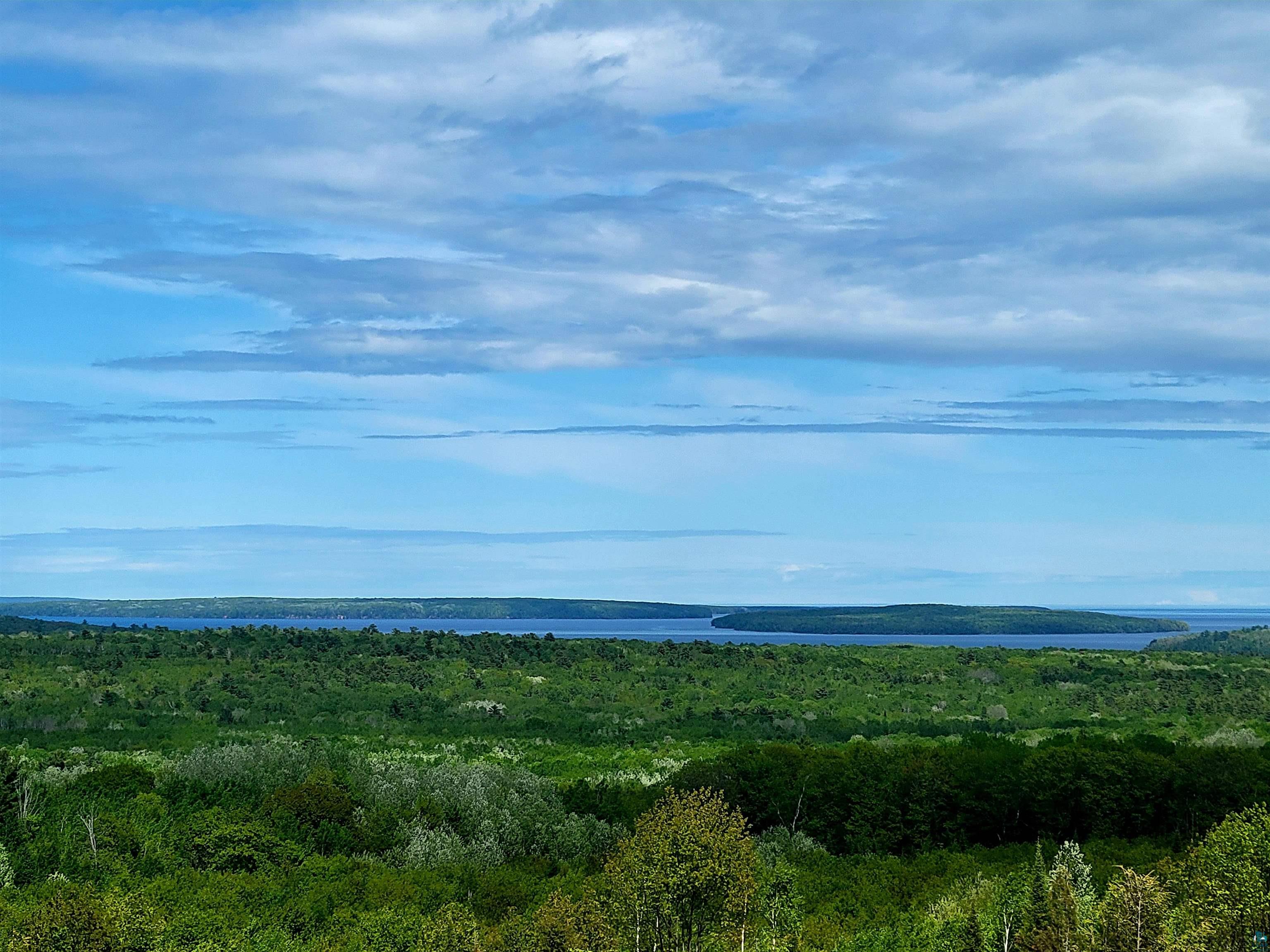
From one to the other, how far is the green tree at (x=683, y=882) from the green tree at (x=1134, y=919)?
1110 cm

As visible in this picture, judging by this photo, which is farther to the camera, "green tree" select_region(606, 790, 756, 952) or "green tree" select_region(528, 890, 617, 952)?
"green tree" select_region(528, 890, 617, 952)

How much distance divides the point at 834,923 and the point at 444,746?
184 ft

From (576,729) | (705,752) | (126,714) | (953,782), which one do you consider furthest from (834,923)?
(126,714)

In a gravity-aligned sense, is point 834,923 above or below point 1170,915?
below

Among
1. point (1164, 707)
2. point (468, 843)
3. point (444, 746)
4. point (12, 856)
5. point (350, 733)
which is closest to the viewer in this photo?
point (12, 856)

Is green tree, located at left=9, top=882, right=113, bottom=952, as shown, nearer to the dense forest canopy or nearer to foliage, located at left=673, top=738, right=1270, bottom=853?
foliage, located at left=673, top=738, right=1270, bottom=853

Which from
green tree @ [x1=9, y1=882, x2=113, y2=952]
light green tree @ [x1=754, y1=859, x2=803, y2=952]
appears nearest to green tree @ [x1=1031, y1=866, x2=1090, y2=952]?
light green tree @ [x1=754, y1=859, x2=803, y2=952]

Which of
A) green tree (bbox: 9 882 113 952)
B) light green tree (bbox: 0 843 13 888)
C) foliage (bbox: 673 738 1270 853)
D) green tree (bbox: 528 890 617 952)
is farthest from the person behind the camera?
foliage (bbox: 673 738 1270 853)

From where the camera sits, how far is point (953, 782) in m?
79.1

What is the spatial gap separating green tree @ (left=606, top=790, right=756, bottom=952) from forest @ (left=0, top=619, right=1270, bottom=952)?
0.33 feet

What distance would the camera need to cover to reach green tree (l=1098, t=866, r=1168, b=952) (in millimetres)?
37031

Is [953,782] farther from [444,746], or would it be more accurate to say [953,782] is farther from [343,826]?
[444,746]

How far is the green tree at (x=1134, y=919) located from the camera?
37.0m

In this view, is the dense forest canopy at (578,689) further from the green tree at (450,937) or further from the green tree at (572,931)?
the green tree at (572,931)
